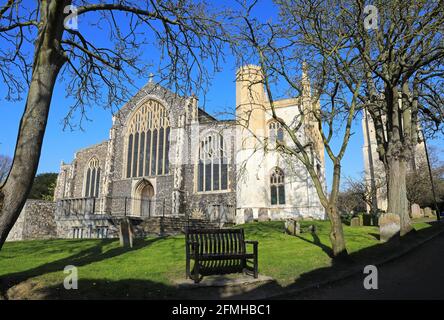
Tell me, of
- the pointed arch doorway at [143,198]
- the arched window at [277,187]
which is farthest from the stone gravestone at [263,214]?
the pointed arch doorway at [143,198]

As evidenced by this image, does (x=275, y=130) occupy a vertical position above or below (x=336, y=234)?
above

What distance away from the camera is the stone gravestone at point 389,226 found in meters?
10.2

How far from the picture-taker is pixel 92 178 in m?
32.5

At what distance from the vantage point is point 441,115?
13.2 m

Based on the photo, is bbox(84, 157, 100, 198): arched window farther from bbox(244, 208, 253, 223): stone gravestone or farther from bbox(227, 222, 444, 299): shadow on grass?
bbox(227, 222, 444, 299): shadow on grass

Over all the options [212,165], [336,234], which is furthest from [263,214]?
[336,234]

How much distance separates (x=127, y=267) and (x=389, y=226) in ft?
25.8

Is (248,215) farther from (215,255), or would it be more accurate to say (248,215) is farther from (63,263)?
(215,255)

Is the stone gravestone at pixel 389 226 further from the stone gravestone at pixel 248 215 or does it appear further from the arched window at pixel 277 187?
the arched window at pixel 277 187

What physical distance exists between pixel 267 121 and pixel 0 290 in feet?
78.7

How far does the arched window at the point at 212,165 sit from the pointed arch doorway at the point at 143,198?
469 centimetres

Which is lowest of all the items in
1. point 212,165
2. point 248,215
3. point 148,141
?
point 248,215

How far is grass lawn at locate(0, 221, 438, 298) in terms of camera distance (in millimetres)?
5328

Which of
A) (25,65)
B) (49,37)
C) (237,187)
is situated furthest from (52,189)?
(49,37)
